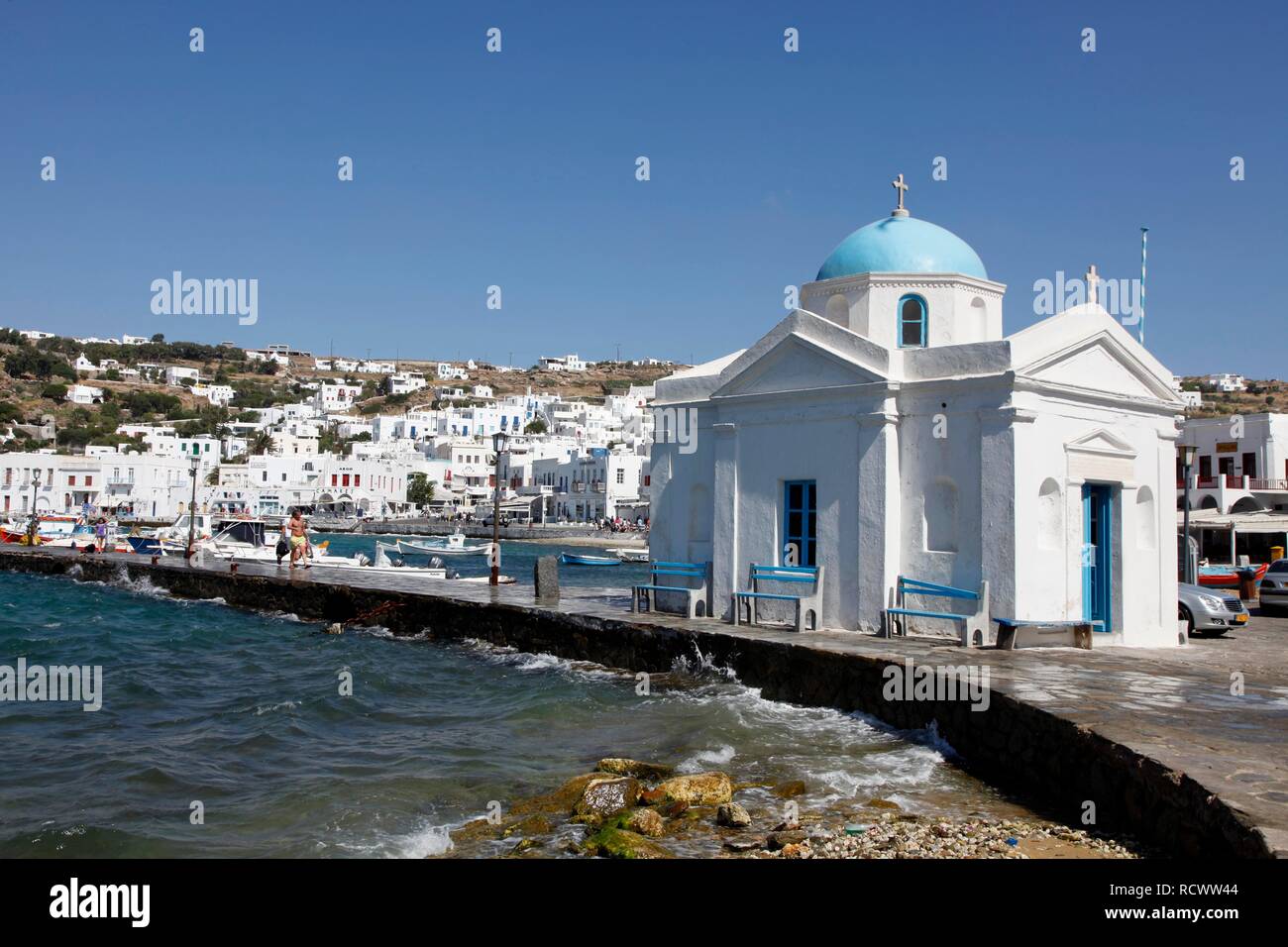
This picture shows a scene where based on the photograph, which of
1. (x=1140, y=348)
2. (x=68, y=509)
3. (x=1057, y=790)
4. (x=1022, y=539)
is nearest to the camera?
(x=1057, y=790)

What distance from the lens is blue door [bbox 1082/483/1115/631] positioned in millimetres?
16172

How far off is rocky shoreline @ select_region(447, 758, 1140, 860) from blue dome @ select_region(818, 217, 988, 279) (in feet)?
34.0

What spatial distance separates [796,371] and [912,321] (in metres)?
2.29

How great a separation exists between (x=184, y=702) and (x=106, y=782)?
4951 mm

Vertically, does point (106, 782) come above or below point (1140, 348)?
below

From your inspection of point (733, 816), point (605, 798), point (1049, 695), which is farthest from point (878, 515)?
point (733, 816)

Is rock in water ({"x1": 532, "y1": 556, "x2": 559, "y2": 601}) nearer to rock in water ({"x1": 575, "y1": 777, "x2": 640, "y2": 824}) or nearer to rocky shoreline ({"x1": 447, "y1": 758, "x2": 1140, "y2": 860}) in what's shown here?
rocky shoreline ({"x1": 447, "y1": 758, "x2": 1140, "y2": 860})

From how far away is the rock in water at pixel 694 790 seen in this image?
954 centimetres

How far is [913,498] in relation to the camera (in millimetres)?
15898

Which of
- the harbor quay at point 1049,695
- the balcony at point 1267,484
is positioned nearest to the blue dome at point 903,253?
the harbor quay at point 1049,695

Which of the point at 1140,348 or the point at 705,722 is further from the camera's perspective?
the point at 1140,348

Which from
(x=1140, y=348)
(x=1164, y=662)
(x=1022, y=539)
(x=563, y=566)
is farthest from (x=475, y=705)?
(x=563, y=566)

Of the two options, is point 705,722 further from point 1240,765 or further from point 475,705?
point 1240,765

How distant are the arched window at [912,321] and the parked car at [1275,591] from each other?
14.3m
